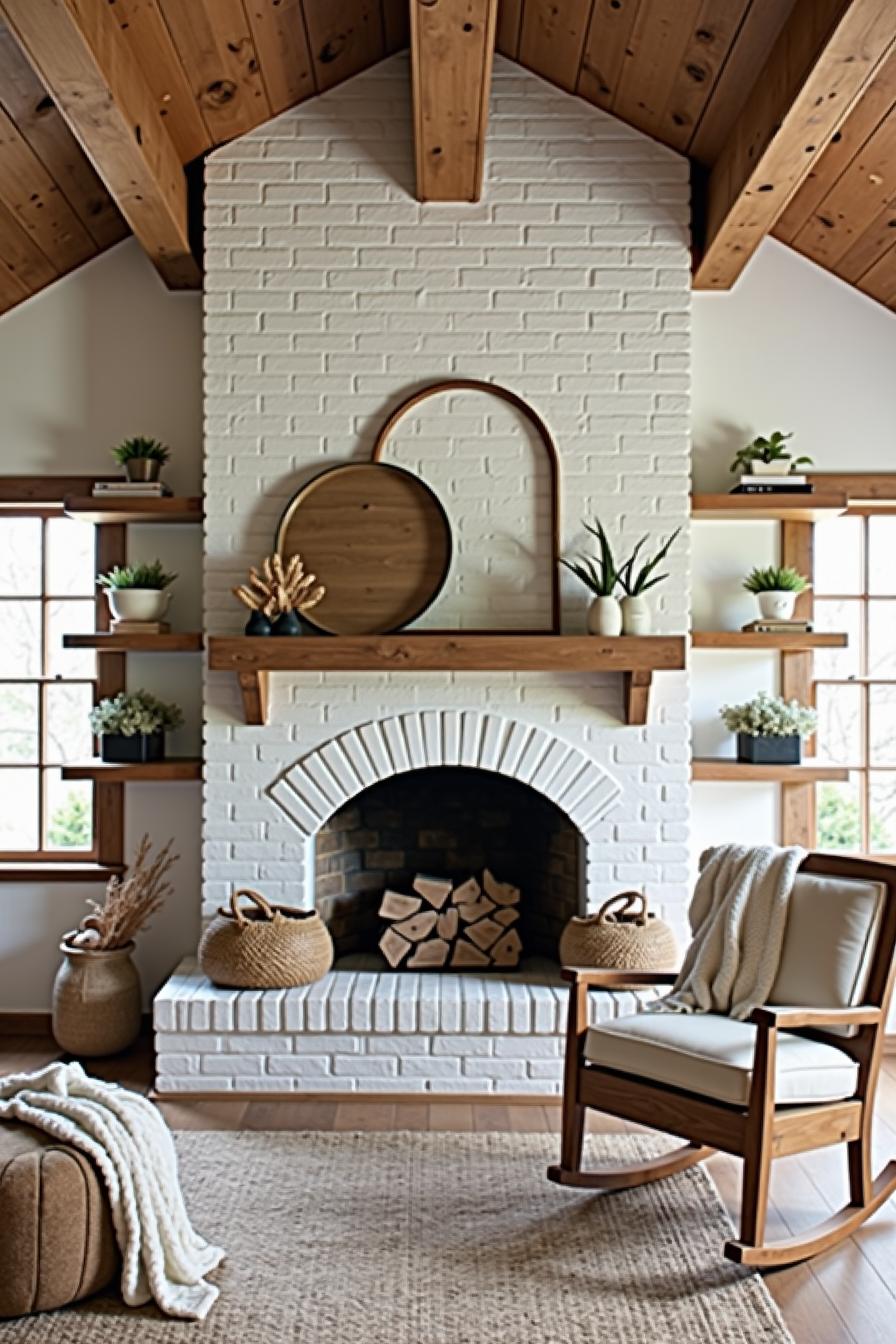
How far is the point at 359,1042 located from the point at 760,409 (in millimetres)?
2657

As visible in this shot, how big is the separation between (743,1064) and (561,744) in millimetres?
1717

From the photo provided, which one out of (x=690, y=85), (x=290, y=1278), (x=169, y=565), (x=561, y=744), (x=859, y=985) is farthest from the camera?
Answer: (x=169, y=565)

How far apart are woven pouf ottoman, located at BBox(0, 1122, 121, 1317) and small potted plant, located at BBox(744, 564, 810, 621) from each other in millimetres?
2959

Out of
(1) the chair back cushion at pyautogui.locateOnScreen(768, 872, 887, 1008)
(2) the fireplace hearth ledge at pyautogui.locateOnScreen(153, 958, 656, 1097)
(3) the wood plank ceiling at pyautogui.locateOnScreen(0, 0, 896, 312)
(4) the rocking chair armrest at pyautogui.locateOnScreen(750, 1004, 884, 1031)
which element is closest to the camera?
(4) the rocking chair armrest at pyautogui.locateOnScreen(750, 1004, 884, 1031)

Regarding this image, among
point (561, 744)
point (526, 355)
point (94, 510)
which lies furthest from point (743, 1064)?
point (94, 510)

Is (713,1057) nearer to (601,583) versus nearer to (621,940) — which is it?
(621,940)

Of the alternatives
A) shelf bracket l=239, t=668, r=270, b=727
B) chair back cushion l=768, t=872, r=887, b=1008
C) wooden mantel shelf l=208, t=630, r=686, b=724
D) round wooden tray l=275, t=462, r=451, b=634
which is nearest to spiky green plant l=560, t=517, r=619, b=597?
wooden mantel shelf l=208, t=630, r=686, b=724

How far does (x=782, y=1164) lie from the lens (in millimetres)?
3934

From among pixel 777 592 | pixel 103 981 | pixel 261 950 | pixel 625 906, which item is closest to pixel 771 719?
pixel 777 592

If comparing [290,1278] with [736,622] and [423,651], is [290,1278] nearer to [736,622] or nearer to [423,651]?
[423,651]

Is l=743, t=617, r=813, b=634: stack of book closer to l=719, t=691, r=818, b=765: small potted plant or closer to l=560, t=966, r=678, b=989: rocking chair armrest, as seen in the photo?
l=719, t=691, r=818, b=765: small potted plant

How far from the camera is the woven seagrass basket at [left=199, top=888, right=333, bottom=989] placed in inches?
179

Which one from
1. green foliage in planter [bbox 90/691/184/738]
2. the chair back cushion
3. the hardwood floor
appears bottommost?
the hardwood floor

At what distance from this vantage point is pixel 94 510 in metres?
4.85
